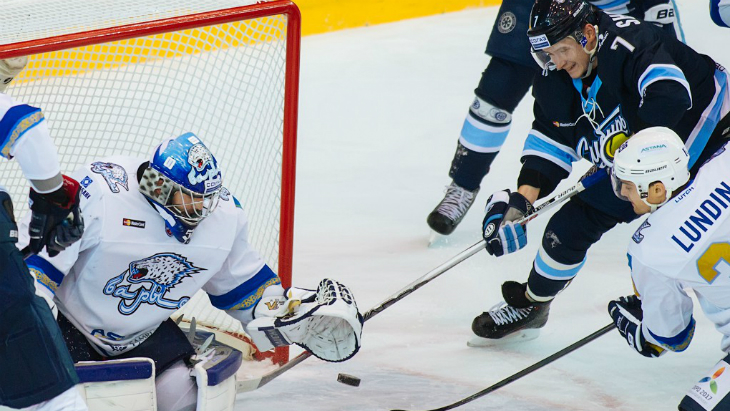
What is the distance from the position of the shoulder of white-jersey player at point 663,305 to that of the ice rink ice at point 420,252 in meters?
0.53

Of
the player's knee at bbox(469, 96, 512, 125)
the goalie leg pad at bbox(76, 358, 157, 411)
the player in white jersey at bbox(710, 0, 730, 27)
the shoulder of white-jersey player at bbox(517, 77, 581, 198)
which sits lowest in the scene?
the player's knee at bbox(469, 96, 512, 125)

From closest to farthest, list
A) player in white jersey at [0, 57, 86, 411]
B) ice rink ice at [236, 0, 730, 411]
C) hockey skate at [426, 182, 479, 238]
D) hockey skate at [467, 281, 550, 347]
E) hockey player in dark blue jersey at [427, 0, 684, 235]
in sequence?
player in white jersey at [0, 57, 86, 411], ice rink ice at [236, 0, 730, 411], hockey skate at [467, 281, 550, 347], hockey player in dark blue jersey at [427, 0, 684, 235], hockey skate at [426, 182, 479, 238]

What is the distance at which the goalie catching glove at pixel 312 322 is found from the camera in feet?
8.06

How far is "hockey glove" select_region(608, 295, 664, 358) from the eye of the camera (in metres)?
2.54

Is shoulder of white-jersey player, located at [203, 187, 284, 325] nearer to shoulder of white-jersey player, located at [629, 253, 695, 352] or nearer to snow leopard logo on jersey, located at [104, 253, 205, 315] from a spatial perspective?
snow leopard logo on jersey, located at [104, 253, 205, 315]

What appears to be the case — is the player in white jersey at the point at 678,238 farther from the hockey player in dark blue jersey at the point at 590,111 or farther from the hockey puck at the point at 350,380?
the hockey puck at the point at 350,380

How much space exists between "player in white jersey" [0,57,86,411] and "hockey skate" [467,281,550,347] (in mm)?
1564

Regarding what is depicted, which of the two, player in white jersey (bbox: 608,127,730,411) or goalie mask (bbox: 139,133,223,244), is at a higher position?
goalie mask (bbox: 139,133,223,244)

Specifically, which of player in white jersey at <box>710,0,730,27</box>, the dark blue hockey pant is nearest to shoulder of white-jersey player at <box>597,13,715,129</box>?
player in white jersey at <box>710,0,730,27</box>

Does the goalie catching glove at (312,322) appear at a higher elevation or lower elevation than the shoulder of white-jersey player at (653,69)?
lower

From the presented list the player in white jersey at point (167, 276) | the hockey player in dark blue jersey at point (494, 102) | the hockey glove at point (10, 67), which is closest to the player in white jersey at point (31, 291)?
the player in white jersey at point (167, 276)

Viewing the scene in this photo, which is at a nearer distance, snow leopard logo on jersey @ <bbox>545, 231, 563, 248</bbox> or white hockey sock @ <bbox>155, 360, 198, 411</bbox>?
white hockey sock @ <bbox>155, 360, 198, 411</bbox>

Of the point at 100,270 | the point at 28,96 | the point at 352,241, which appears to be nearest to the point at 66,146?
the point at 28,96

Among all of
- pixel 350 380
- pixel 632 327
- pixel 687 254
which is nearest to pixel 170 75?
pixel 350 380
